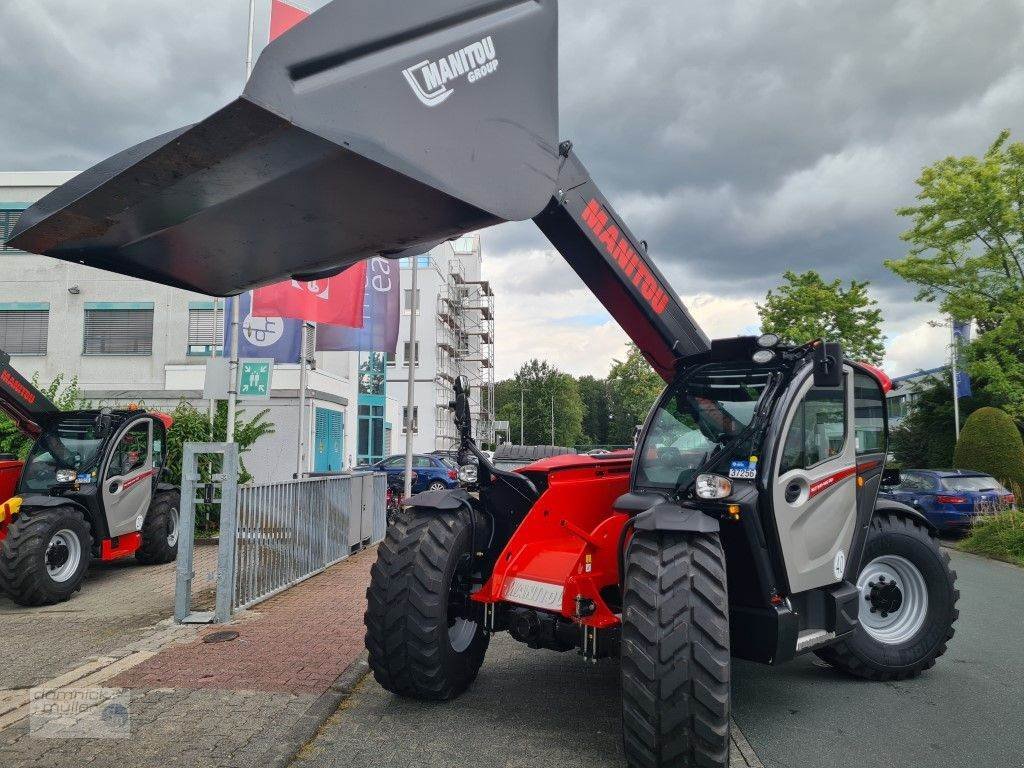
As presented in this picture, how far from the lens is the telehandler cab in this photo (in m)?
8.38

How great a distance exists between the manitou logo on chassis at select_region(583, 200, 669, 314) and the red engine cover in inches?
363

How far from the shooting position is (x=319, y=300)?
13.2 metres

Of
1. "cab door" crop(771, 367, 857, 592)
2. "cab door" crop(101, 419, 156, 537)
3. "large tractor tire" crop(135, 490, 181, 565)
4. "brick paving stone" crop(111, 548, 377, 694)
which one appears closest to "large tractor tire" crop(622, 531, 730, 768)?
"cab door" crop(771, 367, 857, 592)

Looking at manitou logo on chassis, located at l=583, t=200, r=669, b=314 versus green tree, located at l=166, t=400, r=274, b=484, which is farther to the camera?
green tree, located at l=166, t=400, r=274, b=484

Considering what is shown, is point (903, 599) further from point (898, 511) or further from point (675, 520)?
point (675, 520)

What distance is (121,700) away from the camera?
5.07m

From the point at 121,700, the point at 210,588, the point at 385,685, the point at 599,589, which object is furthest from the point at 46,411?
the point at 599,589

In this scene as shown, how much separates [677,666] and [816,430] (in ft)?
6.91

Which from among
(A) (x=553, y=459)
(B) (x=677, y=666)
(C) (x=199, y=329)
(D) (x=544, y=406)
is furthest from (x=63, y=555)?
(D) (x=544, y=406)

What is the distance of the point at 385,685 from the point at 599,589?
1536 millimetres

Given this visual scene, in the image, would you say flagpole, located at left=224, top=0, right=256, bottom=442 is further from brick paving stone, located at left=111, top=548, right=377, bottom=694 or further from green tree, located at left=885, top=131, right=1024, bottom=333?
green tree, located at left=885, top=131, right=1024, bottom=333

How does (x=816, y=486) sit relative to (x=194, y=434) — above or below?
below

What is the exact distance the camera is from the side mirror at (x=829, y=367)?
4.77 m

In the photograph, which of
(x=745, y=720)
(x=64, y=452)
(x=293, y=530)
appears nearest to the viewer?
(x=745, y=720)
